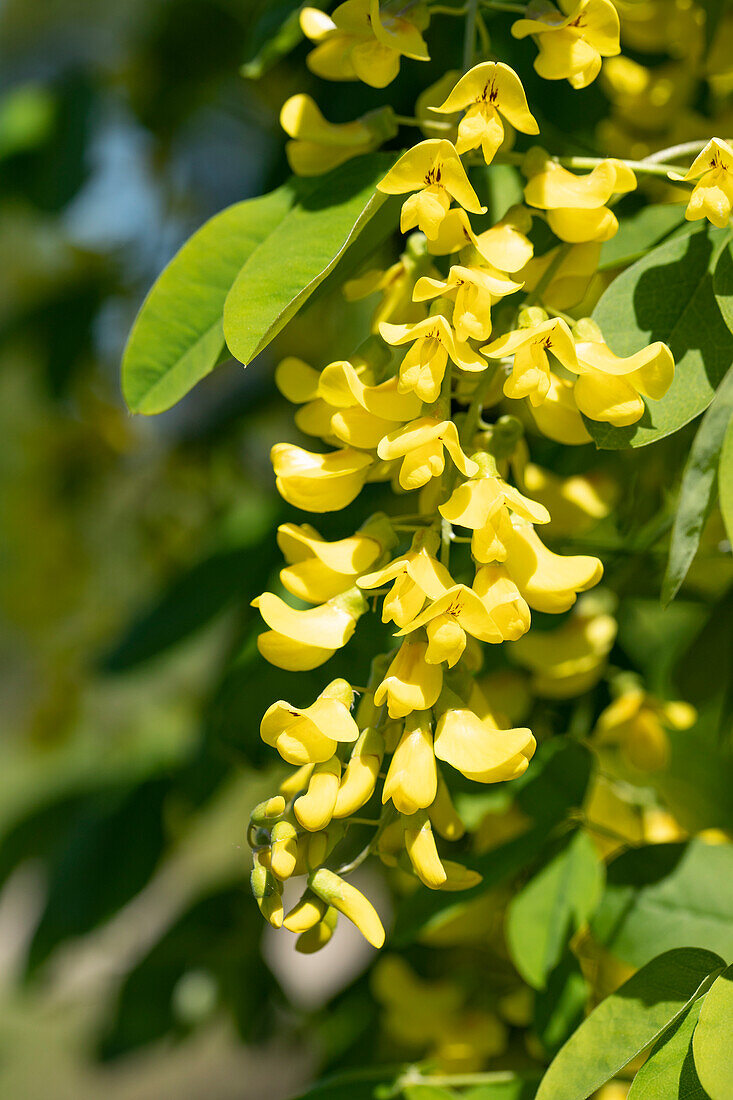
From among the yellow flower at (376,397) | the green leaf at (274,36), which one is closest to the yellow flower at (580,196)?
the yellow flower at (376,397)

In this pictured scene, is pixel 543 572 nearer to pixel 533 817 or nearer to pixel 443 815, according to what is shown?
pixel 443 815

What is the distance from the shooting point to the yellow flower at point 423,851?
0.42 m

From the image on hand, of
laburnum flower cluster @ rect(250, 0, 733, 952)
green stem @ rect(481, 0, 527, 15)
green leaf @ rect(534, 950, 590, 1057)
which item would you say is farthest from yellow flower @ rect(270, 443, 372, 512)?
green leaf @ rect(534, 950, 590, 1057)

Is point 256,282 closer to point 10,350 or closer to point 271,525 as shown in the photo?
point 271,525

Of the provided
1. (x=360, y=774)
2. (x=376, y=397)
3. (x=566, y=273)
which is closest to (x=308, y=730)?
(x=360, y=774)

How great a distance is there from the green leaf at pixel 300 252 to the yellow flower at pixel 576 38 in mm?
86

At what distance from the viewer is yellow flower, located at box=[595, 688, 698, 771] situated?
729 millimetres

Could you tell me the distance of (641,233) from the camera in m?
0.56

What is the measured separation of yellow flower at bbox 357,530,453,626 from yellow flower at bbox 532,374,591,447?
0.29 ft

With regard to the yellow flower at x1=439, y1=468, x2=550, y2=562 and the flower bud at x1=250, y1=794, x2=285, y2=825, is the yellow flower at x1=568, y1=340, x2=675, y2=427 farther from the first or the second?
the flower bud at x1=250, y1=794, x2=285, y2=825

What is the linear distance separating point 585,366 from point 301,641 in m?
0.17

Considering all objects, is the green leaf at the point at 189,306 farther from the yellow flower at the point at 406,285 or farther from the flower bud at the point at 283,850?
the flower bud at the point at 283,850

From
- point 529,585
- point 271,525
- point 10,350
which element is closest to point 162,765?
point 271,525

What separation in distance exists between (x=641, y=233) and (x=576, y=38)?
0.40ft
